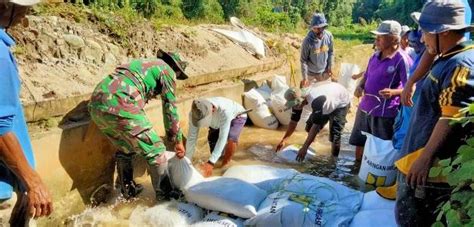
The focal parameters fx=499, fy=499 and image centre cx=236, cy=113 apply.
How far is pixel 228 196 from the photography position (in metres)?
3.56

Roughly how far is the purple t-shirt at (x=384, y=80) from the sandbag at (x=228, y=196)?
1.59m

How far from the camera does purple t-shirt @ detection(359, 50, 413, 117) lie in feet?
14.5

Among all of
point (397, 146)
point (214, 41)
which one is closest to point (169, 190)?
point (397, 146)

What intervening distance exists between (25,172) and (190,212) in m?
1.79

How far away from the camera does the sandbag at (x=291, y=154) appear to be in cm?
536

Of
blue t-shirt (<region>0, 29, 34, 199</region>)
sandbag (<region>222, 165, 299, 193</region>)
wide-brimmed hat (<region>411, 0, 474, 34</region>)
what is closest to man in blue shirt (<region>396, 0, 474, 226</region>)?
wide-brimmed hat (<region>411, 0, 474, 34</region>)

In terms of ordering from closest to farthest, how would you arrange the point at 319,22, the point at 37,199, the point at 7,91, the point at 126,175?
the point at 7,91 → the point at 37,199 → the point at 126,175 → the point at 319,22

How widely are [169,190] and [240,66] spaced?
10.7ft

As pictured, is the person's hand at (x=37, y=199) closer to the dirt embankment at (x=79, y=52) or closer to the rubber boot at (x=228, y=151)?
the dirt embankment at (x=79, y=52)

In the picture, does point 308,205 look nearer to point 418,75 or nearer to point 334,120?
point 418,75

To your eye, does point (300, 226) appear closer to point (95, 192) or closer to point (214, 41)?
point (95, 192)

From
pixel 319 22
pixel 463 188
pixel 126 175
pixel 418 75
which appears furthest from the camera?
pixel 319 22

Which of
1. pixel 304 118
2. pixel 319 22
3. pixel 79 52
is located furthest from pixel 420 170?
pixel 319 22

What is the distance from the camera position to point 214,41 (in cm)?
748
